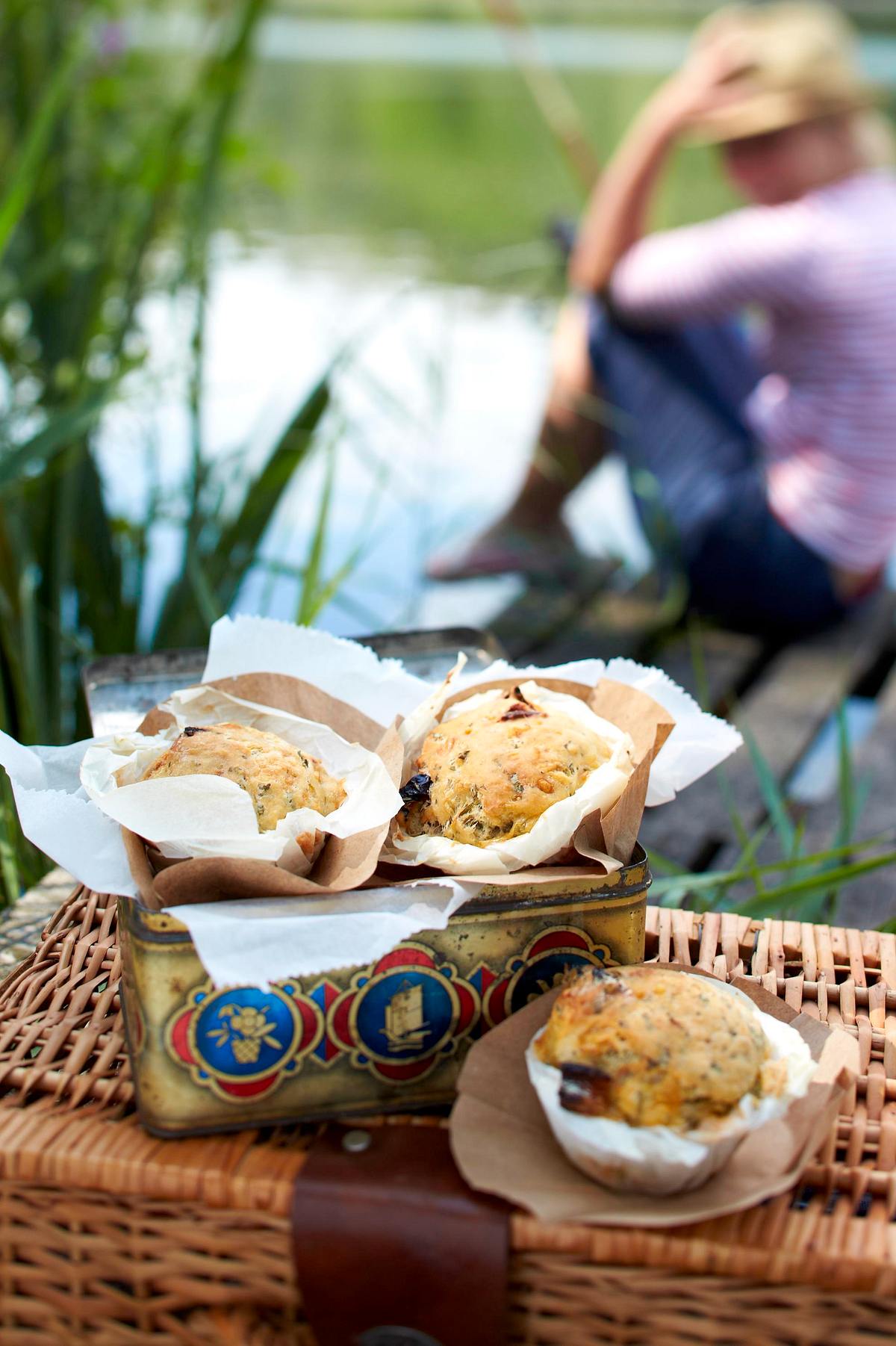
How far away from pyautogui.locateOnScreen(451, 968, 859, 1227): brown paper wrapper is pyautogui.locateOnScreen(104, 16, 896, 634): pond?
88cm

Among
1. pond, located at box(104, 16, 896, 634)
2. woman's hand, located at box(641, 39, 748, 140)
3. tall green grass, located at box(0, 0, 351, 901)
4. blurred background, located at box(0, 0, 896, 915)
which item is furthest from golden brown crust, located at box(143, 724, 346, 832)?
woman's hand, located at box(641, 39, 748, 140)

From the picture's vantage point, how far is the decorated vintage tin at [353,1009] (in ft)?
2.31

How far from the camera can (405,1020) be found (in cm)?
73

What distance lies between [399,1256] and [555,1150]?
90mm

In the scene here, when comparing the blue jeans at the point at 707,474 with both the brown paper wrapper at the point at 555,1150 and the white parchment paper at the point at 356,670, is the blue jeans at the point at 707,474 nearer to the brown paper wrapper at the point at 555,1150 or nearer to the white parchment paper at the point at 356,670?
the white parchment paper at the point at 356,670

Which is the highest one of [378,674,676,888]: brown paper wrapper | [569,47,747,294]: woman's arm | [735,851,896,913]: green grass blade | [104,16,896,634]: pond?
[378,674,676,888]: brown paper wrapper

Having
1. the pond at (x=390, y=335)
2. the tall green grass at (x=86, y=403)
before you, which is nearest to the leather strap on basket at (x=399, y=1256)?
the tall green grass at (x=86, y=403)

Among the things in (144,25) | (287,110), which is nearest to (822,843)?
(144,25)

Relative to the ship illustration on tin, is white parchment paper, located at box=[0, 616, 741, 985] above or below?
above

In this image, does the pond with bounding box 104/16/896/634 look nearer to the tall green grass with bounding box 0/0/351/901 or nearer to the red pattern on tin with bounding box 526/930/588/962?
the tall green grass with bounding box 0/0/351/901

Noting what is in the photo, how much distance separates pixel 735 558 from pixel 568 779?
151cm

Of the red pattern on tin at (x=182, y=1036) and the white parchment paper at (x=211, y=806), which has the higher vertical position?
the white parchment paper at (x=211, y=806)

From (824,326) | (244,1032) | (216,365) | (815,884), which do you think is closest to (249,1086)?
(244,1032)

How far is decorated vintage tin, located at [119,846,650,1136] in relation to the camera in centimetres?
71
